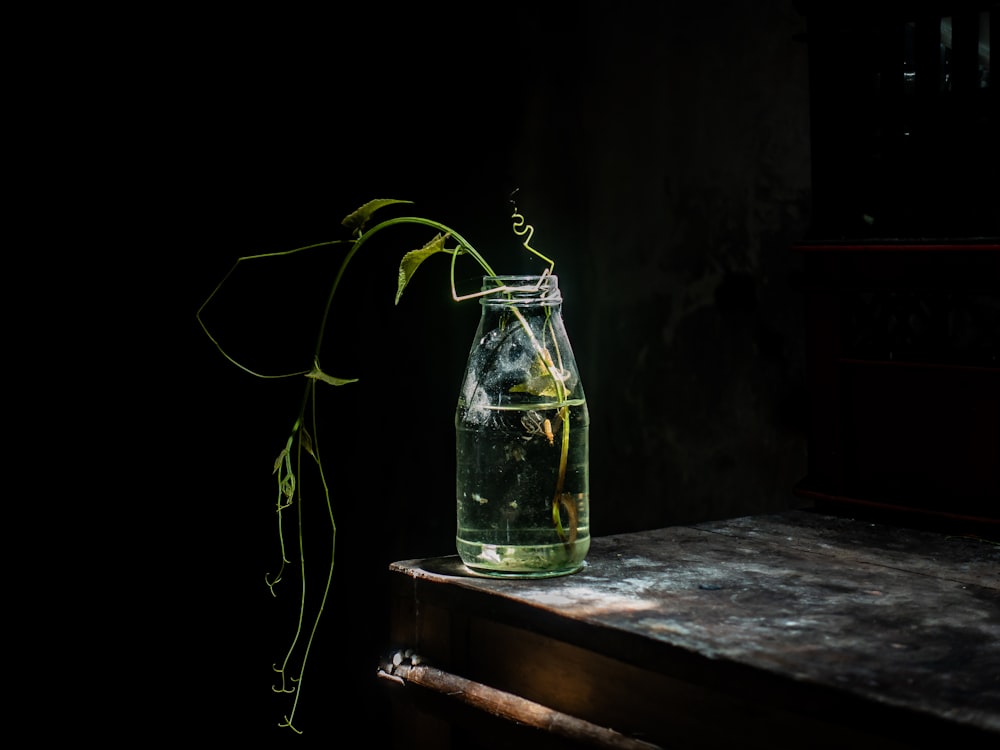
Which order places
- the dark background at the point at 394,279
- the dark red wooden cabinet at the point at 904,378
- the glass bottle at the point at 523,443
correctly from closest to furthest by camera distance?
1. the glass bottle at the point at 523,443
2. the dark red wooden cabinet at the point at 904,378
3. the dark background at the point at 394,279

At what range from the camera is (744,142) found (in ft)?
8.27

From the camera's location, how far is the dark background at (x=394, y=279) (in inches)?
86.0

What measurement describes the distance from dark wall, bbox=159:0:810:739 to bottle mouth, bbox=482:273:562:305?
0.95 metres

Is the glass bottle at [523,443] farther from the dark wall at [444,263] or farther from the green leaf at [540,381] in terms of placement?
the dark wall at [444,263]

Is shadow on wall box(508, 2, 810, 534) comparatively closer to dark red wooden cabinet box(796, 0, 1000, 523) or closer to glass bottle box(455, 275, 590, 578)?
dark red wooden cabinet box(796, 0, 1000, 523)

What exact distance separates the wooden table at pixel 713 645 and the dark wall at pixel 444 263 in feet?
2.98

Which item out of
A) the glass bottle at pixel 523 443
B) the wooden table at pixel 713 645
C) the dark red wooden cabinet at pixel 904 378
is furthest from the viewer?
the dark red wooden cabinet at pixel 904 378

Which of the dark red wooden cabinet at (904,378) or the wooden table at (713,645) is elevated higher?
the dark red wooden cabinet at (904,378)

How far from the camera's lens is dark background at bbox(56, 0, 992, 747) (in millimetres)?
2184

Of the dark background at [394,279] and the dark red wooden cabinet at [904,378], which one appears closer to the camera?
the dark red wooden cabinet at [904,378]

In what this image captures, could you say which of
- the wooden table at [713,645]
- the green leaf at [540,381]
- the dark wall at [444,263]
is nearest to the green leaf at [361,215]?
the green leaf at [540,381]

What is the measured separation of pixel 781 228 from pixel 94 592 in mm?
1487

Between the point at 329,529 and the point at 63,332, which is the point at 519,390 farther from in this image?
the point at 329,529

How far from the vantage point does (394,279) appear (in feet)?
8.45
